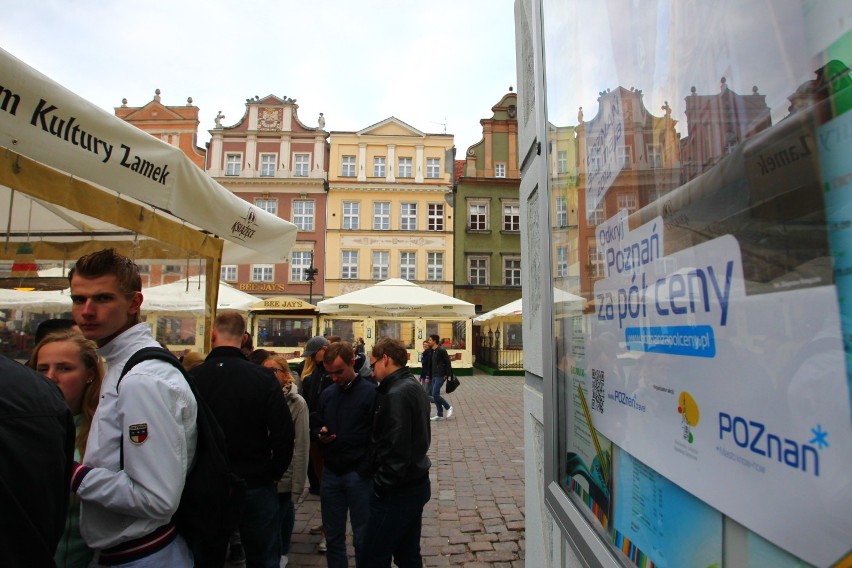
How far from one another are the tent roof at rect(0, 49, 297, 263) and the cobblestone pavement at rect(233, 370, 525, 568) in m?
2.55

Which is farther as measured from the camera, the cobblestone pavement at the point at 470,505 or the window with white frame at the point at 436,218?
the window with white frame at the point at 436,218

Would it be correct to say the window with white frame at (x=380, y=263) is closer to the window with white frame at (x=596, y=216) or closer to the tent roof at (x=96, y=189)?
the tent roof at (x=96, y=189)

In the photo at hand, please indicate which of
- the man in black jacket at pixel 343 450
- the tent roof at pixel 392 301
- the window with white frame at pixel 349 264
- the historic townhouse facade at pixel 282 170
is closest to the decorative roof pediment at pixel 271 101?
the historic townhouse facade at pixel 282 170

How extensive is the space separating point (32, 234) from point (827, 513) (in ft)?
15.2

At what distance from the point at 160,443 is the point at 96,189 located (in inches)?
90.1

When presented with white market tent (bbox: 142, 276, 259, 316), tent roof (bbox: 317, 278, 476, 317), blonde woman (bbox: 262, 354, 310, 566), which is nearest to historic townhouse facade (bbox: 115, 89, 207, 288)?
tent roof (bbox: 317, 278, 476, 317)

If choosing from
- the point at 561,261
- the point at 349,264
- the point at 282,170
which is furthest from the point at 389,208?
the point at 561,261

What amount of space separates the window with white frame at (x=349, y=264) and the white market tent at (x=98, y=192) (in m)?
26.7

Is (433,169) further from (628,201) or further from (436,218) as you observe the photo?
(628,201)

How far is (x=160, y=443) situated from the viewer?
66.9 inches

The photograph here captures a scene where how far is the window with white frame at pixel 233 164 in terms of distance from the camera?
31992mm

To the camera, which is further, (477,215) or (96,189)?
(477,215)

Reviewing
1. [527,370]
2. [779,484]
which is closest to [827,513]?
[779,484]

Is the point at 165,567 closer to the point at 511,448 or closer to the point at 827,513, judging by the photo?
the point at 827,513
